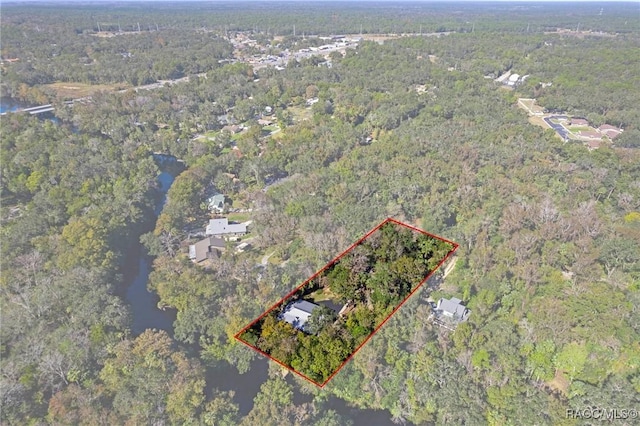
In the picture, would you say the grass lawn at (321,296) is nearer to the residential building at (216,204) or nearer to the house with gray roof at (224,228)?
the house with gray roof at (224,228)

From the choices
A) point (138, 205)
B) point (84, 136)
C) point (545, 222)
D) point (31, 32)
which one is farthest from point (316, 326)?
point (31, 32)

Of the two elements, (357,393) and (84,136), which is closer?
(357,393)

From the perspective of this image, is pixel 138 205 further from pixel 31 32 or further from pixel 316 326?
pixel 31 32

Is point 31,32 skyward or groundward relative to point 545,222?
skyward

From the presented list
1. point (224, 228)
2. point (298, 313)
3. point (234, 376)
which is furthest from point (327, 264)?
point (224, 228)

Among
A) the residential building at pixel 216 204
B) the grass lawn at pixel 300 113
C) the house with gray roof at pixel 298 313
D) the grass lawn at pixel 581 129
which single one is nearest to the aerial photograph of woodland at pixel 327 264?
the house with gray roof at pixel 298 313

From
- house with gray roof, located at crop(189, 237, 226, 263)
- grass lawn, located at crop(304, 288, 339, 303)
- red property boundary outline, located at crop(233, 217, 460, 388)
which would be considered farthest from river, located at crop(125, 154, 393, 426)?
grass lawn, located at crop(304, 288, 339, 303)
